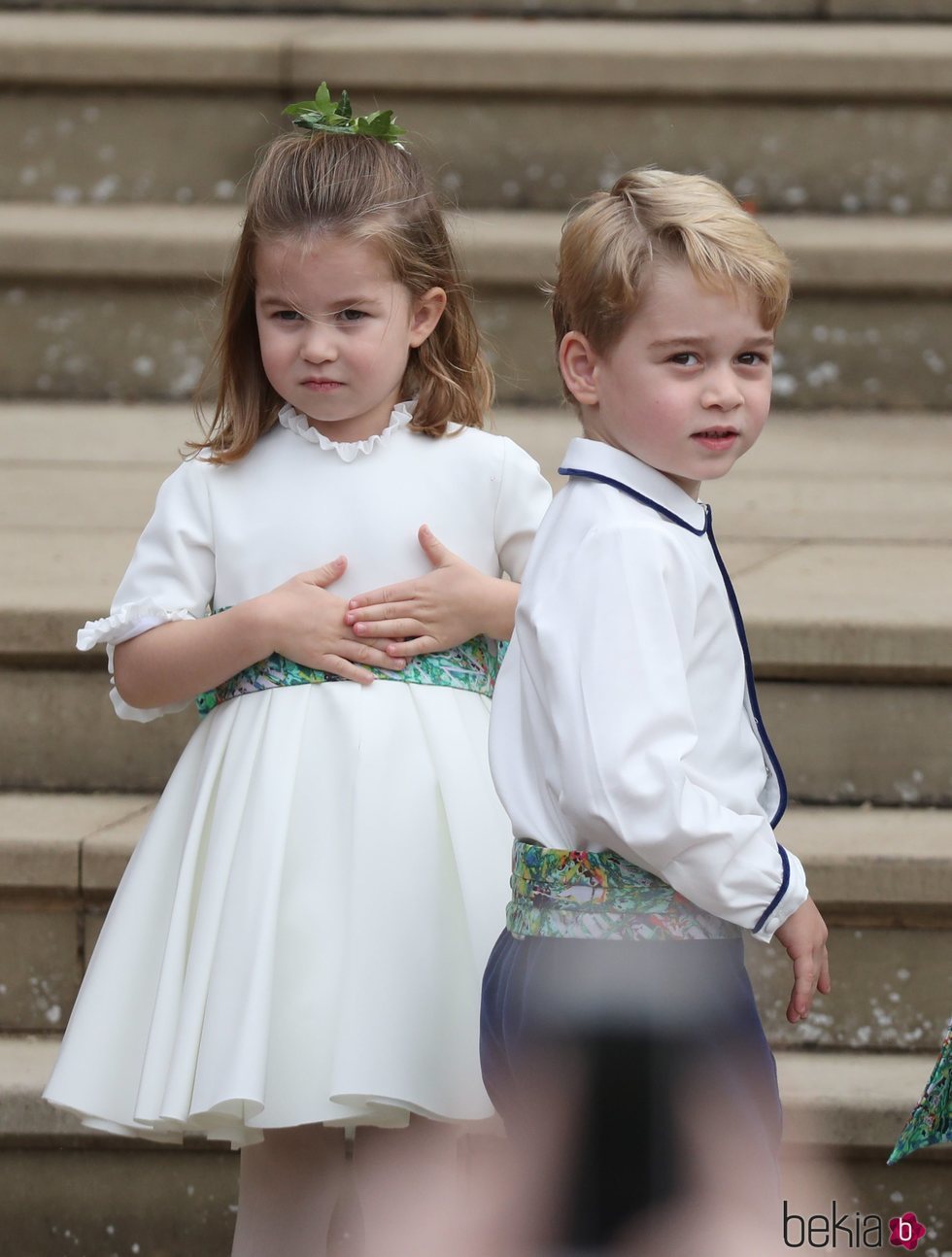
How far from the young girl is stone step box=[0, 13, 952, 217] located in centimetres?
165

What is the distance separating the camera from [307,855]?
5.57ft

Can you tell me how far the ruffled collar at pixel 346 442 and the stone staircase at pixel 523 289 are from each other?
652 millimetres

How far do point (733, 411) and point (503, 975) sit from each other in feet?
1.72

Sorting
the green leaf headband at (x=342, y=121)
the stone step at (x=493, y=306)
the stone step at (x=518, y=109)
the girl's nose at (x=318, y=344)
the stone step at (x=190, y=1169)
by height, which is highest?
the stone step at (x=518, y=109)

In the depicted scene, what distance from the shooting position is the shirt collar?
1.48 meters

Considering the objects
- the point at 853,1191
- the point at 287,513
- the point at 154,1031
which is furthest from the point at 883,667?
the point at 154,1031

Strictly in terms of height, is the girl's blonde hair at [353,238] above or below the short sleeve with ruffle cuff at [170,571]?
above

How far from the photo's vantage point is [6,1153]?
7.06 feet

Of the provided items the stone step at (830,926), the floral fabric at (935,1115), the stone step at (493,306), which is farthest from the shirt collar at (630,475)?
the stone step at (493,306)

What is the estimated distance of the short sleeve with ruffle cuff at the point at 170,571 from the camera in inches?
69.7

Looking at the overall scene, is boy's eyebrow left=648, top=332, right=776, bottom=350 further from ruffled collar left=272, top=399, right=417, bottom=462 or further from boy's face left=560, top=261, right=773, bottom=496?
ruffled collar left=272, top=399, right=417, bottom=462

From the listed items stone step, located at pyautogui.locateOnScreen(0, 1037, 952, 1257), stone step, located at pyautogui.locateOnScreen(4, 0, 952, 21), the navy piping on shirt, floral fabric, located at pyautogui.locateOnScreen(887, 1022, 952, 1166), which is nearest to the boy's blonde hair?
the navy piping on shirt

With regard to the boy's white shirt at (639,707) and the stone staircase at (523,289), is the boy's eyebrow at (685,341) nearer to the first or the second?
the boy's white shirt at (639,707)

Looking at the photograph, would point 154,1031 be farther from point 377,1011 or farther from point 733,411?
point 733,411
